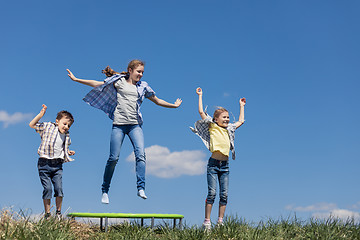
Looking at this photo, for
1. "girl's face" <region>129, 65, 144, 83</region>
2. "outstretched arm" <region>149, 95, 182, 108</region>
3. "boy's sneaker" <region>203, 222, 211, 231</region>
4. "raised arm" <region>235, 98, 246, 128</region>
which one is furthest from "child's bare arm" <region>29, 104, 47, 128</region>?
"raised arm" <region>235, 98, 246, 128</region>

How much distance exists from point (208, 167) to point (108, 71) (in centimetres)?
287

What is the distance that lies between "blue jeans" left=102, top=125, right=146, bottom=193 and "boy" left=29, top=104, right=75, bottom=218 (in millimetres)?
816

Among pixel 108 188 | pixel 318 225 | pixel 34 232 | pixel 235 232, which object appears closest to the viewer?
pixel 34 232

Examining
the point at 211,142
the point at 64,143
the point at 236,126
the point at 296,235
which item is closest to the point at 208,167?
the point at 211,142

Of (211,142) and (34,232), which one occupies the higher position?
(211,142)

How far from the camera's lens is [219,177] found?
28.5 feet

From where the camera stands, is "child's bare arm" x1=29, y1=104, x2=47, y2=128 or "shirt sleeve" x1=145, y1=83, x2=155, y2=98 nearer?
"child's bare arm" x1=29, y1=104, x2=47, y2=128

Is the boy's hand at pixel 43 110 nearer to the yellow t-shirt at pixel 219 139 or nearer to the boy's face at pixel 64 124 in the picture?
the boy's face at pixel 64 124

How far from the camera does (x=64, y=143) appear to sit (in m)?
8.79

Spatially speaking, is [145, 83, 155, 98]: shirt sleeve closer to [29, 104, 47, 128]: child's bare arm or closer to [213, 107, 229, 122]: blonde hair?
[213, 107, 229, 122]: blonde hair

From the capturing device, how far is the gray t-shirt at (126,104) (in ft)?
28.7

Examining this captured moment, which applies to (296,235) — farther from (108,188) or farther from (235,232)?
(108,188)

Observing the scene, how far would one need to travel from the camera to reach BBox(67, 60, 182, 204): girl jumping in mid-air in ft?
28.5

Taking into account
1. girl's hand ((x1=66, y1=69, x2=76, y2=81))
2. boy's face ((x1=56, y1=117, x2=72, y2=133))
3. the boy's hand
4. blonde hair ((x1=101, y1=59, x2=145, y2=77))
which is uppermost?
blonde hair ((x1=101, y1=59, x2=145, y2=77))
